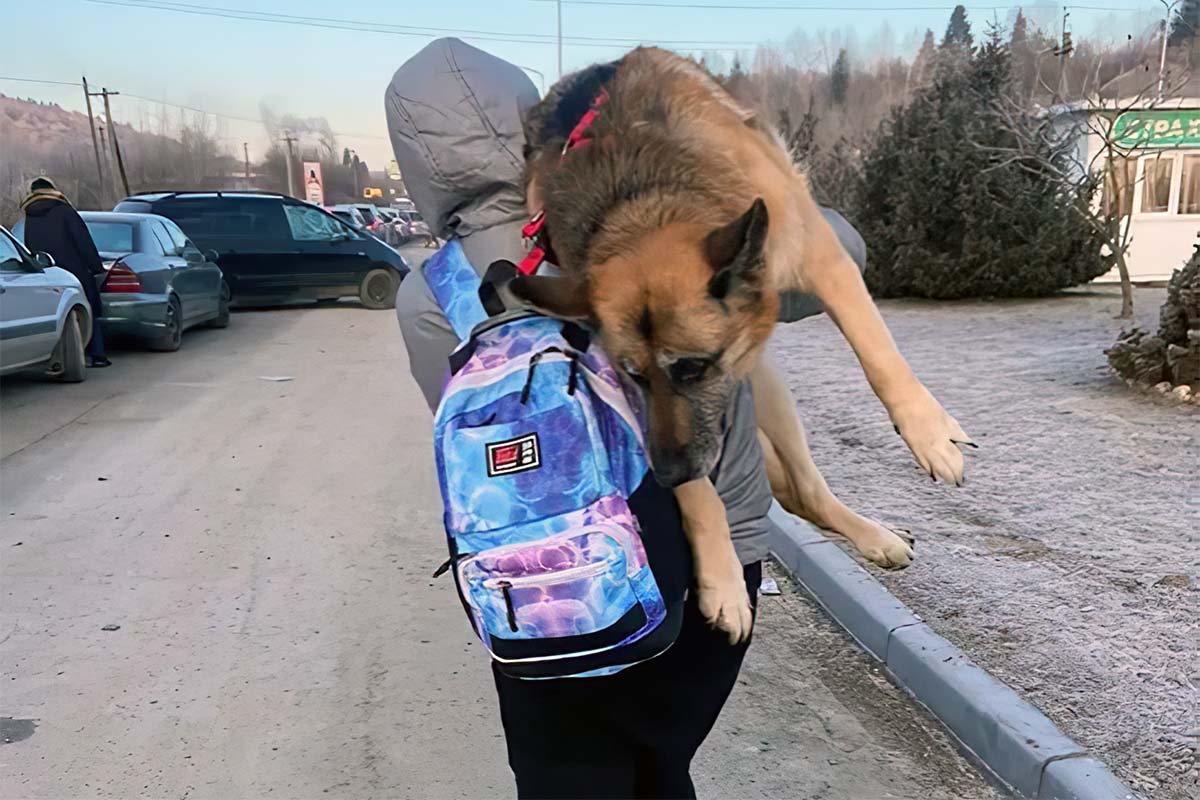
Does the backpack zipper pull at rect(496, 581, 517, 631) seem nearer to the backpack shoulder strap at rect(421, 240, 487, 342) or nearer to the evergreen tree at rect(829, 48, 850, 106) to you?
the backpack shoulder strap at rect(421, 240, 487, 342)

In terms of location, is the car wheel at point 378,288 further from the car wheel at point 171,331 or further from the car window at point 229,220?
the car wheel at point 171,331

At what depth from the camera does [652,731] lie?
1.88m

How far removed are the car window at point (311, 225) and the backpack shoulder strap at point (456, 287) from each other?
55.6 ft

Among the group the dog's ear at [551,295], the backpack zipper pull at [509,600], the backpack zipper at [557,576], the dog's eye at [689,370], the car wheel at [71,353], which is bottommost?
the car wheel at [71,353]

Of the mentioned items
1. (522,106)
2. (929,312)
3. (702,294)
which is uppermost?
(522,106)

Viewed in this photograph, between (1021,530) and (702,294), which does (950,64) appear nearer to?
(1021,530)

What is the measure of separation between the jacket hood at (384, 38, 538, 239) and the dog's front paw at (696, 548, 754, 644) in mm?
Answer: 818

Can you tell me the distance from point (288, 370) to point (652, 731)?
1081 centimetres

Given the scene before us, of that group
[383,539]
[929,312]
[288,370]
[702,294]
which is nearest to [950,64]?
[929,312]

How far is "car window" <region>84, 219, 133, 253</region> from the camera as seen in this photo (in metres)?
12.8

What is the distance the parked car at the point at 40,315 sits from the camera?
9.32 metres

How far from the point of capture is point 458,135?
1.82 meters

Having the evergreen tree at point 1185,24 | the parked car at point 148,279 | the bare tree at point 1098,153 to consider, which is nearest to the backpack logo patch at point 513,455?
the parked car at point 148,279

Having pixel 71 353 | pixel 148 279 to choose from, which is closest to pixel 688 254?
pixel 71 353
